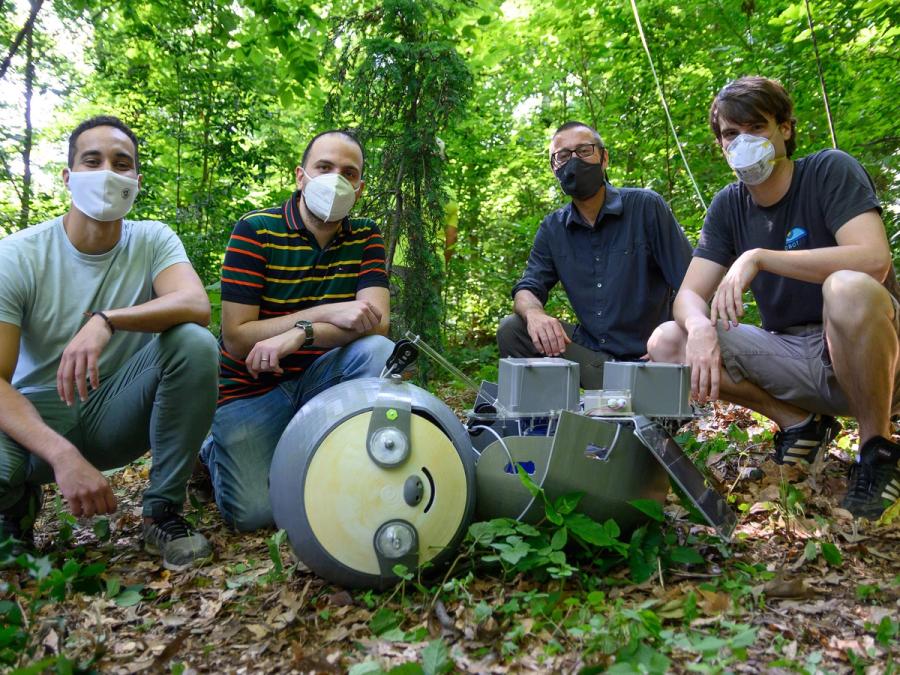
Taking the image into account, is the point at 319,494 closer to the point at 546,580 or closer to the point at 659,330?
the point at 546,580

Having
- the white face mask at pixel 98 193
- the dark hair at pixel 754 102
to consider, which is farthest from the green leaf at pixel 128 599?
the dark hair at pixel 754 102

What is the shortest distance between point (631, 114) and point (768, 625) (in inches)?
231

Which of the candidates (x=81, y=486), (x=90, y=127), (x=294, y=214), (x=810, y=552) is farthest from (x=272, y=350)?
(x=810, y=552)

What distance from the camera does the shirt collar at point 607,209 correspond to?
3561 mm

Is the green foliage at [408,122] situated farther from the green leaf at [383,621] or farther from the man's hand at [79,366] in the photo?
the green leaf at [383,621]

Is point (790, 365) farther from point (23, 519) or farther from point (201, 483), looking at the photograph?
point (23, 519)

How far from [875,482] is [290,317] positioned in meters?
2.27

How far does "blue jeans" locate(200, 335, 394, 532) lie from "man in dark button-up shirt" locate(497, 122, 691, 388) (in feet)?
2.98

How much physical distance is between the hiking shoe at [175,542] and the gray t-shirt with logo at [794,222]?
2337mm

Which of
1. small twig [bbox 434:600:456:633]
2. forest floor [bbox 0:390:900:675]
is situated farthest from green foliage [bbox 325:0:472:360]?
small twig [bbox 434:600:456:633]

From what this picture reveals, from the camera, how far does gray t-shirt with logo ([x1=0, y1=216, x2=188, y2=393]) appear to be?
252 cm

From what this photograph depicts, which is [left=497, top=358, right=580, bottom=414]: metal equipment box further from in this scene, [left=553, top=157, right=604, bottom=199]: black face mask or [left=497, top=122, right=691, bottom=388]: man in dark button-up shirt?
[left=553, top=157, right=604, bottom=199]: black face mask

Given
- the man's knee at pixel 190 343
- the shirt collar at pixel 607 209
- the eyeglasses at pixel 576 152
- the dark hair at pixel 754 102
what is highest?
the dark hair at pixel 754 102

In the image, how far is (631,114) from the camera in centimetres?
673
